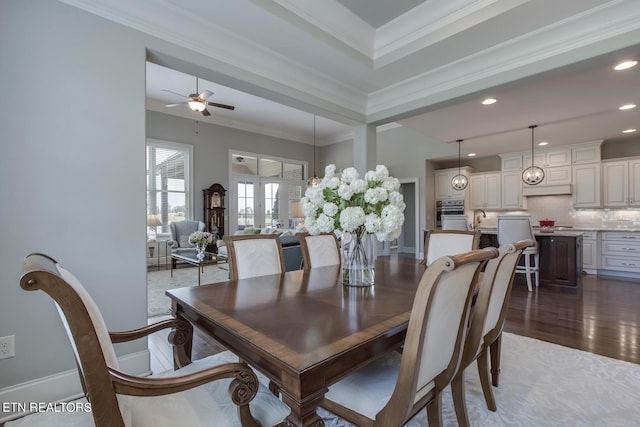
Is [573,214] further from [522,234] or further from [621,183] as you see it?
[522,234]

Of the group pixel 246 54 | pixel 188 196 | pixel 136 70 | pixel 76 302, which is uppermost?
pixel 246 54

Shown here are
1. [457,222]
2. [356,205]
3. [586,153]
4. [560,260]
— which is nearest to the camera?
[356,205]

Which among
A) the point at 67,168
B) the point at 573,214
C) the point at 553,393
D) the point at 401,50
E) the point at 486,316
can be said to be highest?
the point at 401,50

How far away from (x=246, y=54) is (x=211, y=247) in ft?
16.0

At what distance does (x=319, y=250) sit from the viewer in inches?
102

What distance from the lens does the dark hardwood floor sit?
8.38ft

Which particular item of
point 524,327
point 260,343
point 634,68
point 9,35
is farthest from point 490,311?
point 634,68

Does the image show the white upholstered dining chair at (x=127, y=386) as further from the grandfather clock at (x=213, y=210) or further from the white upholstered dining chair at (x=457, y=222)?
the grandfather clock at (x=213, y=210)

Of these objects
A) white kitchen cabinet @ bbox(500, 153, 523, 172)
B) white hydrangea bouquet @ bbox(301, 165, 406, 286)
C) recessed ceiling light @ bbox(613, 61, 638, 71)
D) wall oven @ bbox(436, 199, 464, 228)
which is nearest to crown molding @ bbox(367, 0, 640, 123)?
recessed ceiling light @ bbox(613, 61, 638, 71)

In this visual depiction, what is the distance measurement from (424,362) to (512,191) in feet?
23.4

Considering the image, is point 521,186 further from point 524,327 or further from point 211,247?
point 211,247

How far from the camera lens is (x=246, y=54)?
105 inches

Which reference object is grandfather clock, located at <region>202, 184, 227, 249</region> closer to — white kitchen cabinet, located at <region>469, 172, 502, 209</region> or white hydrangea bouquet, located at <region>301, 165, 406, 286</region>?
white hydrangea bouquet, located at <region>301, 165, 406, 286</region>

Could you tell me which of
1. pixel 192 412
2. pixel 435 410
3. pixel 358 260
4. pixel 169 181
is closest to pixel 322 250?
pixel 358 260
